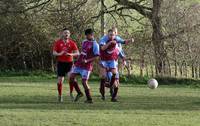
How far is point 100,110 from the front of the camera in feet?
46.1

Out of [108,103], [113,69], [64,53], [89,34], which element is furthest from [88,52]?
[108,103]

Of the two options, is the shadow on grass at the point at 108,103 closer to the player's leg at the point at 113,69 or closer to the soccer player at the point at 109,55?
the player's leg at the point at 113,69

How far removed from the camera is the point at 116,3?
103 feet

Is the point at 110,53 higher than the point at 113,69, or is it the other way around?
the point at 110,53

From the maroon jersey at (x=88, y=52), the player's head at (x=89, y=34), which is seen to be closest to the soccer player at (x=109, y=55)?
the maroon jersey at (x=88, y=52)

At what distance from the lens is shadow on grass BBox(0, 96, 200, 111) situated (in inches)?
577

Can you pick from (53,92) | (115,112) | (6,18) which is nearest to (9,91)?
(53,92)

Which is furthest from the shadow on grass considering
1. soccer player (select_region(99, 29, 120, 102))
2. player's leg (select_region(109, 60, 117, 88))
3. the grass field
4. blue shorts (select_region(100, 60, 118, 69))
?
blue shorts (select_region(100, 60, 118, 69))

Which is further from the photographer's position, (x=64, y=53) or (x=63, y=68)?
(x=63, y=68)

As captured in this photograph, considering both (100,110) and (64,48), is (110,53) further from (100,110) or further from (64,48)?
(100,110)

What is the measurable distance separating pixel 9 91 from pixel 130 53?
34.2 ft

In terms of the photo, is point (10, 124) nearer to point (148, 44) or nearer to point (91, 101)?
point (91, 101)

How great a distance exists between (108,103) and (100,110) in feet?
6.06

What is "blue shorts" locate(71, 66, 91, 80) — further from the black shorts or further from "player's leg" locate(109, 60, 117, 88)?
"player's leg" locate(109, 60, 117, 88)
